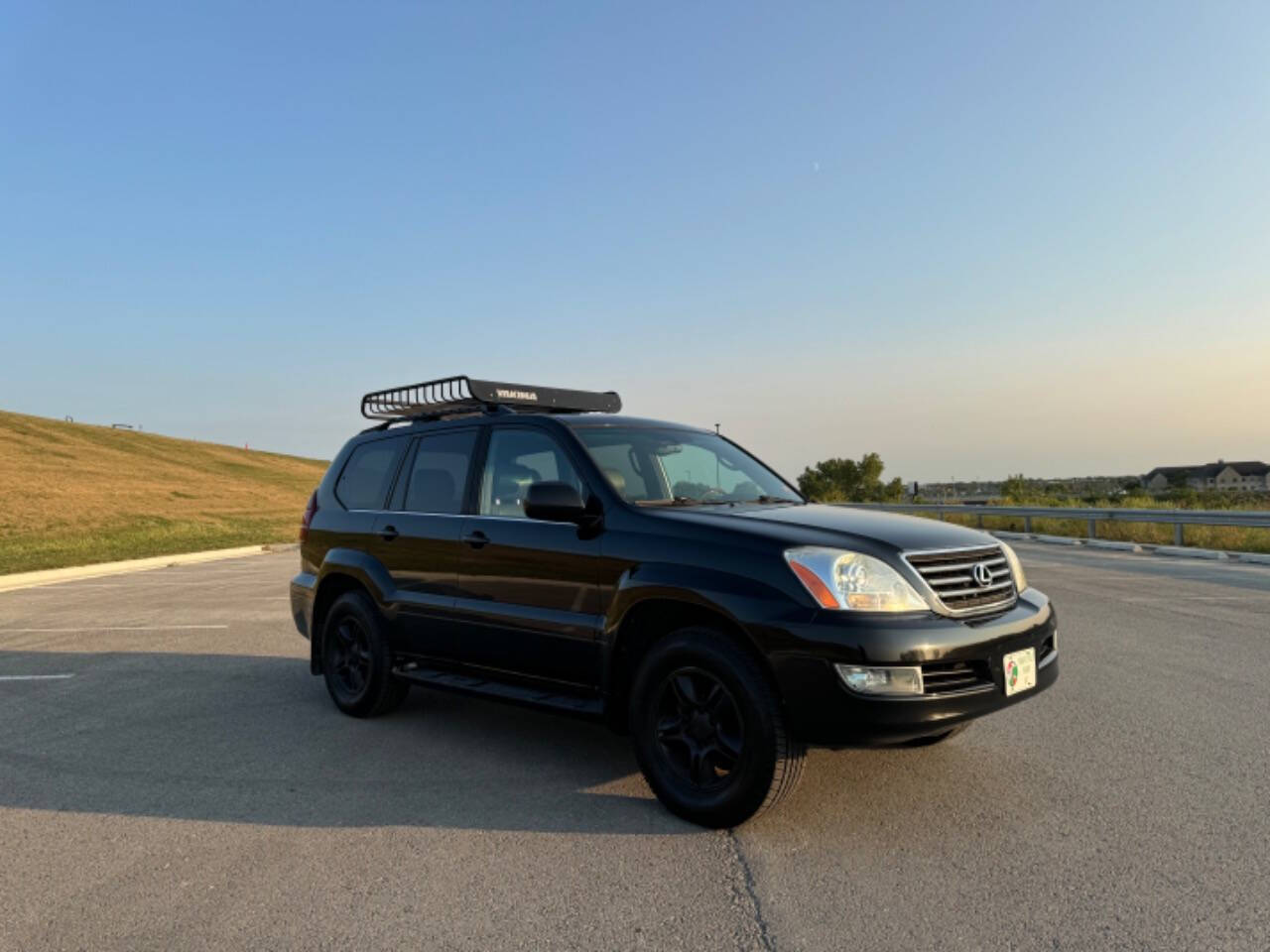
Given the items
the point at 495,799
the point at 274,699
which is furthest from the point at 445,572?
the point at 274,699

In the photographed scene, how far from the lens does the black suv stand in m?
3.57

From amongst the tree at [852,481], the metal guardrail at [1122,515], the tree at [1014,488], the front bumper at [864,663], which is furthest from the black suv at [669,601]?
the tree at [852,481]

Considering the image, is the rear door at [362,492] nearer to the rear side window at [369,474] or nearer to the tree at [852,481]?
the rear side window at [369,474]

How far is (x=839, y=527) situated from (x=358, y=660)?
3.43 m

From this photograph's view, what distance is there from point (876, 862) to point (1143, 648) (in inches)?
203

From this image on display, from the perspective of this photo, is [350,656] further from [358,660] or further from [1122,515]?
[1122,515]

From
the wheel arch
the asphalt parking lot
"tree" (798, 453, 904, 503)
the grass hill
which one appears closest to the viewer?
the asphalt parking lot

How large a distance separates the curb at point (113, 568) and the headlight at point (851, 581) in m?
15.5

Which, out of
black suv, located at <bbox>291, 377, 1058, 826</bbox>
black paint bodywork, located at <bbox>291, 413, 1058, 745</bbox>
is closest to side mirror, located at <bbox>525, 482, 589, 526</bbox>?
black suv, located at <bbox>291, 377, 1058, 826</bbox>

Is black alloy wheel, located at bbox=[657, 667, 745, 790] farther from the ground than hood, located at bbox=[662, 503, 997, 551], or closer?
closer

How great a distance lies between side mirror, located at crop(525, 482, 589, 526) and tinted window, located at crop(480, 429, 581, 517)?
0.45 metres

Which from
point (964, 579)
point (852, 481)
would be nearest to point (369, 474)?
point (964, 579)

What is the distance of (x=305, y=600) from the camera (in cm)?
635

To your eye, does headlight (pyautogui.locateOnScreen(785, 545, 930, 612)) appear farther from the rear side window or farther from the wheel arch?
the rear side window
